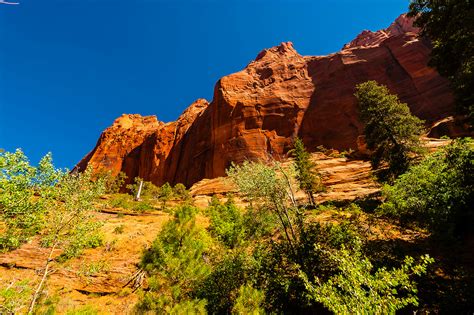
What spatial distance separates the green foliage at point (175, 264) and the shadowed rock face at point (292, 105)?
48.4 m

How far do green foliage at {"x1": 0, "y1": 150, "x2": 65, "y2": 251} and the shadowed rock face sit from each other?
50.1 metres

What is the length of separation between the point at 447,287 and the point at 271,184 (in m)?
8.77

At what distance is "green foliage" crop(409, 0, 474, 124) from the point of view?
9.44m

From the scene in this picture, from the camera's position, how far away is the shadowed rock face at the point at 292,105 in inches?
2340

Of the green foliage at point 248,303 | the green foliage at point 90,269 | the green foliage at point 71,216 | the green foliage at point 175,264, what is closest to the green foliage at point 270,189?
the green foliage at point 175,264

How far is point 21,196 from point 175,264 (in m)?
7.89

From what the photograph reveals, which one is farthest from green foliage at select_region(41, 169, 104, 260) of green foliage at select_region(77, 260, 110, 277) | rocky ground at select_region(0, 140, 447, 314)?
rocky ground at select_region(0, 140, 447, 314)

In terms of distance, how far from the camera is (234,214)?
22938 millimetres

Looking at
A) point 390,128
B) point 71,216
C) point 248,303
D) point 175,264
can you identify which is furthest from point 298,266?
point 390,128

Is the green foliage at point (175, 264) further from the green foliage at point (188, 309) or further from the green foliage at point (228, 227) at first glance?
the green foliage at point (228, 227)

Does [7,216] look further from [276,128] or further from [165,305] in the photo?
[276,128]

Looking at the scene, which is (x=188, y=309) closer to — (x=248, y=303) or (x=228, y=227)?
(x=248, y=303)

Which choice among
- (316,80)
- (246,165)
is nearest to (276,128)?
(316,80)

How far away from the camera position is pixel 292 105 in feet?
222
